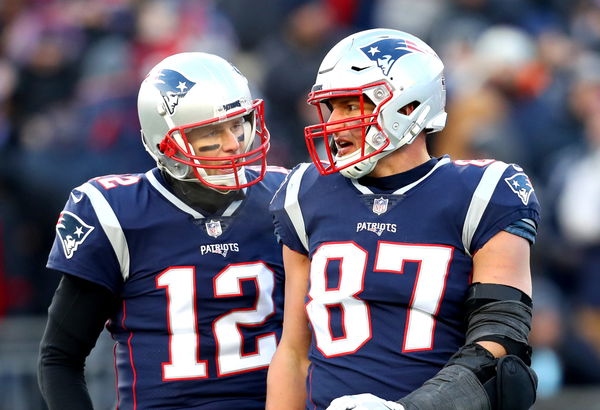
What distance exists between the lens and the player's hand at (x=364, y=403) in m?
3.33

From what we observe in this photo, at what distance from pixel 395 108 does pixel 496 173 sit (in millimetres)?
389

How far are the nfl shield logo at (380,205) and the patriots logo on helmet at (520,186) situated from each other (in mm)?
396

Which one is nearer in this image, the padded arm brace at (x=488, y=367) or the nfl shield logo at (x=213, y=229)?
the padded arm brace at (x=488, y=367)

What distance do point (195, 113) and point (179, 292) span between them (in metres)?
0.64

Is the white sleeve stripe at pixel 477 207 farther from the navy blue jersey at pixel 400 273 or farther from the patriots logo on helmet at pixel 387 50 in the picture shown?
the patriots logo on helmet at pixel 387 50

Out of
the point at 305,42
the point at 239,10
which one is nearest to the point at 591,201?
the point at 305,42

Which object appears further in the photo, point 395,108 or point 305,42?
point 305,42

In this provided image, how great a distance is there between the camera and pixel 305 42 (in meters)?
9.63

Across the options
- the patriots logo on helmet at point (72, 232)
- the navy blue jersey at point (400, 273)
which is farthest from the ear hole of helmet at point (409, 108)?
the patriots logo on helmet at point (72, 232)

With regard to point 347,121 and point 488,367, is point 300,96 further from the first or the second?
point 488,367

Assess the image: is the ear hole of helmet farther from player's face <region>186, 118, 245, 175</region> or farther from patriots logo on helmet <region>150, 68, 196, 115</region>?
patriots logo on helmet <region>150, 68, 196, 115</region>

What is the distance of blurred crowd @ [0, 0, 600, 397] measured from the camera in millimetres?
7867

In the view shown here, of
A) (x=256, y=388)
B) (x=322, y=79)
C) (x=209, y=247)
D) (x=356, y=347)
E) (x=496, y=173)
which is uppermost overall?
(x=322, y=79)

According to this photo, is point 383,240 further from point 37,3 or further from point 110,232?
point 37,3
